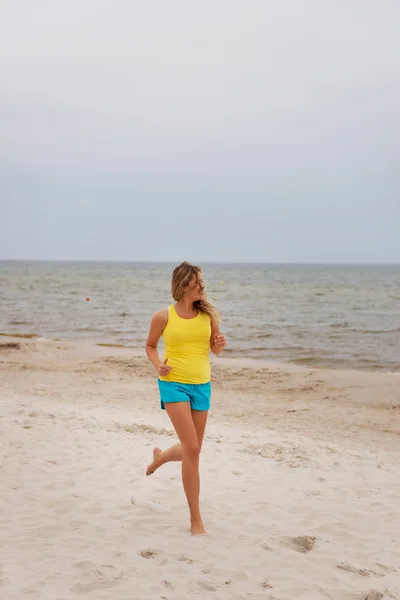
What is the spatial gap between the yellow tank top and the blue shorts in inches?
1.3

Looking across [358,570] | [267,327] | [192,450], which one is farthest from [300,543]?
[267,327]

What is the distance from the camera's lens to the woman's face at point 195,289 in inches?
168

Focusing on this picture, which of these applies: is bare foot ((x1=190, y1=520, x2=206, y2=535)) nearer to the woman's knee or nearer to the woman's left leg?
the woman's left leg

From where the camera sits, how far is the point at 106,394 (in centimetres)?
1104

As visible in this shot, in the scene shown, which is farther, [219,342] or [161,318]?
[219,342]

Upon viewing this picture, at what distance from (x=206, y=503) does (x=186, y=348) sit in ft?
5.78

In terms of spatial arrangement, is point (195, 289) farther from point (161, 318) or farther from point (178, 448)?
point (178, 448)

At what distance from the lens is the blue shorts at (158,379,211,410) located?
4.15 meters

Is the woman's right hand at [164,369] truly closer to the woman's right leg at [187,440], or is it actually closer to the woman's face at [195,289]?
the woman's right leg at [187,440]

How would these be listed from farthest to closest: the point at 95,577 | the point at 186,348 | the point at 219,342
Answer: the point at 219,342
the point at 186,348
the point at 95,577

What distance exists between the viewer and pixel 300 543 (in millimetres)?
4387

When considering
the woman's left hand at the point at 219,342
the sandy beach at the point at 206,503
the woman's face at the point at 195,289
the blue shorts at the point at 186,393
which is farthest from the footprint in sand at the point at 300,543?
the woman's face at the point at 195,289

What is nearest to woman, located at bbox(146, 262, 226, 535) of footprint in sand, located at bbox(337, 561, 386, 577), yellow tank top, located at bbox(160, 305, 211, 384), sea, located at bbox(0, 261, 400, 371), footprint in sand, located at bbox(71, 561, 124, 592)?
yellow tank top, located at bbox(160, 305, 211, 384)

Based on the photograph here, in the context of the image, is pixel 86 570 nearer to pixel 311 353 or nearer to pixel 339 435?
pixel 339 435
